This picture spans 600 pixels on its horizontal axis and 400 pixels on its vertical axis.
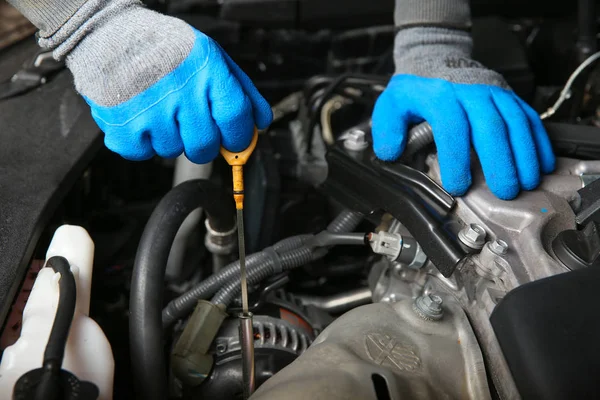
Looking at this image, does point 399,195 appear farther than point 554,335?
Yes

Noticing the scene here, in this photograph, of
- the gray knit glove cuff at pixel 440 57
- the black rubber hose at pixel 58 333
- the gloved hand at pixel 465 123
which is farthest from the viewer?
the gray knit glove cuff at pixel 440 57

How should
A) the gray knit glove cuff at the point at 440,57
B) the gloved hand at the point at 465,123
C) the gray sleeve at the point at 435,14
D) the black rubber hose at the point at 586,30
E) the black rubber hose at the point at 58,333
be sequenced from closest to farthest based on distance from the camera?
the black rubber hose at the point at 58,333
the gloved hand at the point at 465,123
the gray knit glove cuff at the point at 440,57
the gray sleeve at the point at 435,14
the black rubber hose at the point at 586,30

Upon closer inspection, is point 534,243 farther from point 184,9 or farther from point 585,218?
point 184,9

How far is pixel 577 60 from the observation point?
118 cm

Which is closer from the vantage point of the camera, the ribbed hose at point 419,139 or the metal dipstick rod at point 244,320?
the metal dipstick rod at point 244,320

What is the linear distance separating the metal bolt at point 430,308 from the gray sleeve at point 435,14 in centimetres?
63

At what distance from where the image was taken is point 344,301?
3.15 feet

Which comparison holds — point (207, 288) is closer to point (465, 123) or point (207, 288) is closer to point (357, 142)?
point (357, 142)

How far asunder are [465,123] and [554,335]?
371 millimetres

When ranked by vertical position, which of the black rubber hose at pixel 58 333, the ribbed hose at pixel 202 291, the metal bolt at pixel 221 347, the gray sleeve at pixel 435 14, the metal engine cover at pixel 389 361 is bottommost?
the metal bolt at pixel 221 347

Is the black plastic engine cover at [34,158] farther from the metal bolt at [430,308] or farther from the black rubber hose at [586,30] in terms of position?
the black rubber hose at [586,30]

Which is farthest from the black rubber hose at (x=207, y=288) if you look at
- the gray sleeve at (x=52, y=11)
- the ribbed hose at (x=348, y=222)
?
the gray sleeve at (x=52, y=11)

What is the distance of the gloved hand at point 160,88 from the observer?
2.21 feet

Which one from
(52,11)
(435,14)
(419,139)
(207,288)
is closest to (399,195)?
(419,139)
